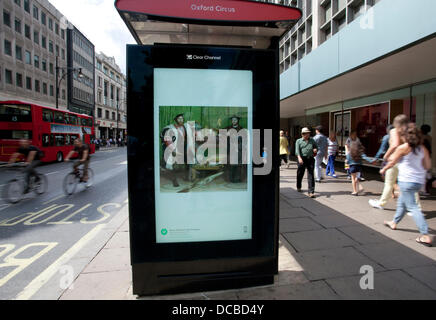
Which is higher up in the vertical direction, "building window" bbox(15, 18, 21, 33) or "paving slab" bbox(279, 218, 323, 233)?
"building window" bbox(15, 18, 21, 33)

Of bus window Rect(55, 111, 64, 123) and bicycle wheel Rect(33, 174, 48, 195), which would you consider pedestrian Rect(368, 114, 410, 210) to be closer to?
bicycle wheel Rect(33, 174, 48, 195)

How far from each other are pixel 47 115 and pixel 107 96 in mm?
53503

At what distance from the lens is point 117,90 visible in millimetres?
73625

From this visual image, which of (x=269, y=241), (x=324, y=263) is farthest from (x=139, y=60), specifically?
(x=324, y=263)

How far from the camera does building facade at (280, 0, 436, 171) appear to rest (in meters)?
5.57

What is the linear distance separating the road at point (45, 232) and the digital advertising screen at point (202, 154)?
156cm

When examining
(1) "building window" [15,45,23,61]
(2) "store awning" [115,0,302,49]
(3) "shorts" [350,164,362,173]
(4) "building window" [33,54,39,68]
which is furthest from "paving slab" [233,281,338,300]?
(4) "building window" [33,54,39,68]

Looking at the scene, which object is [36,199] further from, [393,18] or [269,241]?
[393,18]

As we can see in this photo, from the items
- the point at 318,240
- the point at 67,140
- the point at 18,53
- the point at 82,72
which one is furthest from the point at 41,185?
the point at 82,72

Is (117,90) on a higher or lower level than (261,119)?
higher

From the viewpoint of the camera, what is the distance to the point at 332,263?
3.23 meters

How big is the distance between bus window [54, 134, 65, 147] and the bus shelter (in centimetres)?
1763

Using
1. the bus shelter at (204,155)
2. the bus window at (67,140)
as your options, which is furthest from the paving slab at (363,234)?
the bus window at (67,140)
